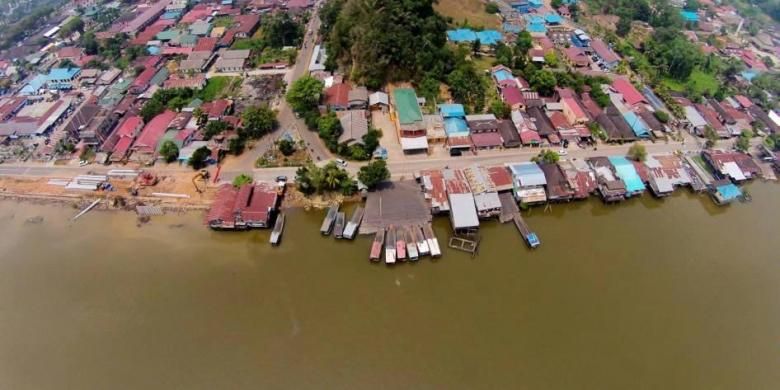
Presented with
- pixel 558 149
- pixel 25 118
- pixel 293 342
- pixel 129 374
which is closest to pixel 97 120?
pixel 25 118

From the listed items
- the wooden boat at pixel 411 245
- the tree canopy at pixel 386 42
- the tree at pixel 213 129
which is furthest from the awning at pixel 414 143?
the tree at pixel 213 129

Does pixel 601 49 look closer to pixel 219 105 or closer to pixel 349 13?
pixel 349 13

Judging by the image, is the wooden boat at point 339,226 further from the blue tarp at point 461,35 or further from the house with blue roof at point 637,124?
the blue tarp at point 461,35

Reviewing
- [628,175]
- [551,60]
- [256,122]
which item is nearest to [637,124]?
[628,175]

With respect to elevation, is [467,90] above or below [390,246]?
above

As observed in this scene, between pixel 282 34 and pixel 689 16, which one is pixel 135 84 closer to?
pixel 282 34
